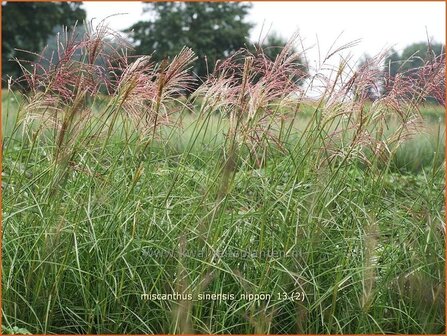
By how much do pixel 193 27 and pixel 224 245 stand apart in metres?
9.35

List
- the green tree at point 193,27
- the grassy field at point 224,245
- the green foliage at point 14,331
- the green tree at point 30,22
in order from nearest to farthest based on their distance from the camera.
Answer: the green foliage at point 14,331
the grassy field at point 224,245
the green tree at point 193,27
the green tree at point 30,22

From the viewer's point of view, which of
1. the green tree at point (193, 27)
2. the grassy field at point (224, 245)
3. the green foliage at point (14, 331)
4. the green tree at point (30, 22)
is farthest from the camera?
the green tree at point (30, 22)

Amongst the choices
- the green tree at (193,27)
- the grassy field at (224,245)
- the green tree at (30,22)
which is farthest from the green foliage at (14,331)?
the green tree at (30,22)

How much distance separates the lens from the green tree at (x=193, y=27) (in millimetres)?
11523

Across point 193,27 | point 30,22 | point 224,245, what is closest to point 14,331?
point 224,245

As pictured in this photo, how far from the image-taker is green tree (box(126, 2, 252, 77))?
37.8 feet

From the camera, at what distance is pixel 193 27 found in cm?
1223

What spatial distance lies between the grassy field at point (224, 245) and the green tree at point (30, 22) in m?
14.7

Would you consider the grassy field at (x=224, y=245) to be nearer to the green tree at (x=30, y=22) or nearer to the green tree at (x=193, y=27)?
the green tree at (x=193, y=27)

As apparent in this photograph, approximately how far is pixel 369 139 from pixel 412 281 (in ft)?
2.38

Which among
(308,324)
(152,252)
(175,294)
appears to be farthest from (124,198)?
(308,324)

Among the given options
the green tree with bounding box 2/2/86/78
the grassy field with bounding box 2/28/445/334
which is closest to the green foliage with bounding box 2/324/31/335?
the grassy field with bounding box 2/28/445/334

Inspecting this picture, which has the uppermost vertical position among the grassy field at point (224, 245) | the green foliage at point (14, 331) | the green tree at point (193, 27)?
the green tree at point (193, 27)

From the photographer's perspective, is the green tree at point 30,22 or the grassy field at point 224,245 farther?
the green tree at point 30,22
